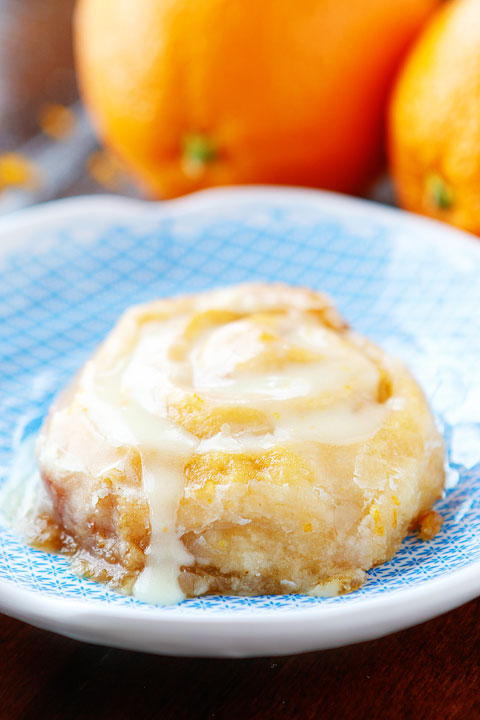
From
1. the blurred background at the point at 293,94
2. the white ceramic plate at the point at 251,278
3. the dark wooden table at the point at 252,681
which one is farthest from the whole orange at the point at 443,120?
the dark wooden table at the point at 252,681

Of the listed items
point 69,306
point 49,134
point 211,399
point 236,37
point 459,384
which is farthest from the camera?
point 49,134

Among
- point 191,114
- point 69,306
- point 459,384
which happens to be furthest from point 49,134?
point 459,384

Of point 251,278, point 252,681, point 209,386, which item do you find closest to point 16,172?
point 251,278

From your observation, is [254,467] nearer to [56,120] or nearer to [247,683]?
[247,683]

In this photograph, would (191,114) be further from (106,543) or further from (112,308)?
(106,543)

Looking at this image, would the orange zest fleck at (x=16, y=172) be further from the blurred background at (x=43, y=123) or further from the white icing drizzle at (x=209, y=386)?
the white icing drizzle at (x=209, y=386)
